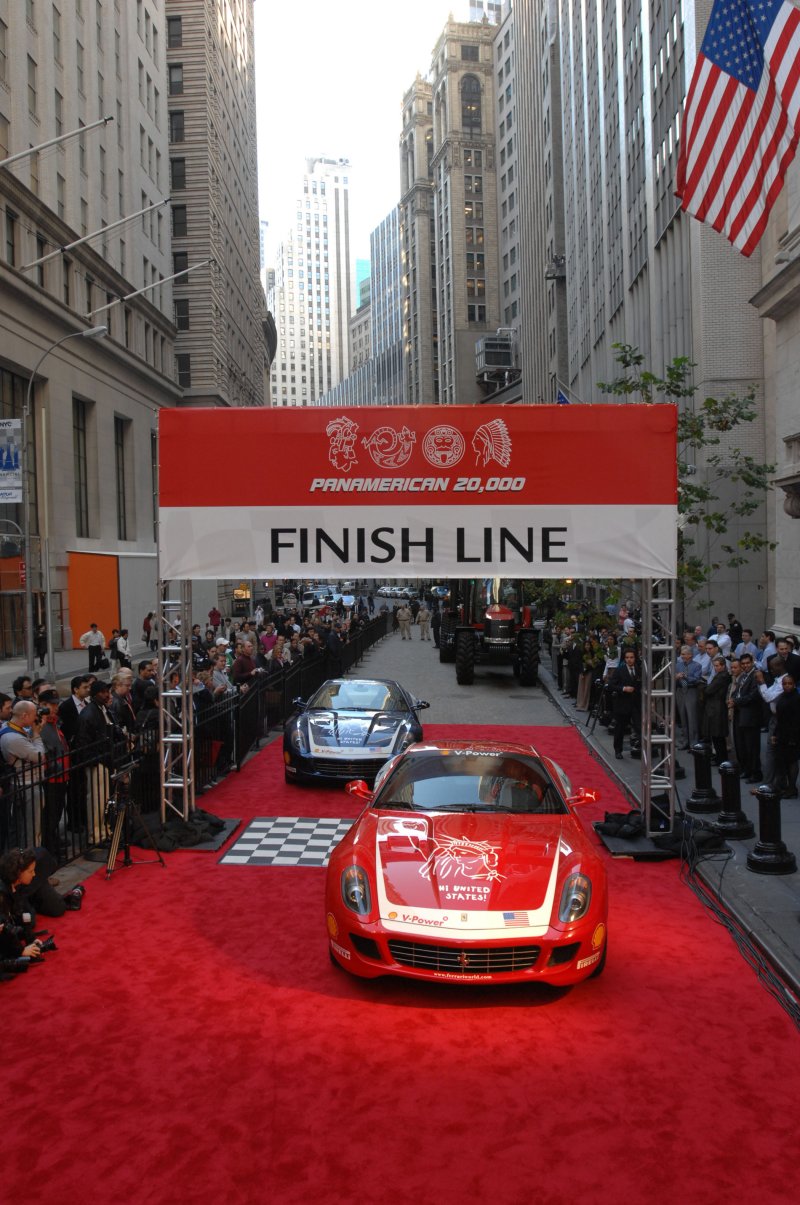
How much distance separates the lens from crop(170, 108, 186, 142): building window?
60812 mm

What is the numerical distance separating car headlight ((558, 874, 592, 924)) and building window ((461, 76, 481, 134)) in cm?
12692

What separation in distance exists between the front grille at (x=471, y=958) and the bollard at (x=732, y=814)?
4.63 metres

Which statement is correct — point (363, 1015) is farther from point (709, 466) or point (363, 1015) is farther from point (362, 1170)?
point (709, 466)

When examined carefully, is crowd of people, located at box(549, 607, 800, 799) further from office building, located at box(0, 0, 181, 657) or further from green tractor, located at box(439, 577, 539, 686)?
office building, located at box(0, 0, 181, 657)

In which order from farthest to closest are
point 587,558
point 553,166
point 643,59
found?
1. point 553,166
2. point 643,59
3. point 587,558

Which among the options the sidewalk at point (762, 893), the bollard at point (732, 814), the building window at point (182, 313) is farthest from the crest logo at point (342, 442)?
the building window at point (182, 313)

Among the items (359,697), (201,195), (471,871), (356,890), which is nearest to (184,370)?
(201,195)

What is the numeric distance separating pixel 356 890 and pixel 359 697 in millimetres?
7550

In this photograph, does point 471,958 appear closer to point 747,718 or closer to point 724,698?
point 747,718

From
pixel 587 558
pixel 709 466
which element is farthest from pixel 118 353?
pixel 587 558

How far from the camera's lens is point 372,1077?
15.7 feet

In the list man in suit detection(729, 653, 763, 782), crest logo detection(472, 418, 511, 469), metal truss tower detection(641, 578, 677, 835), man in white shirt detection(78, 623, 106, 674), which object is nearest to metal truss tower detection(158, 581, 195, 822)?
crest logo detection(472, 418, 511, 469)

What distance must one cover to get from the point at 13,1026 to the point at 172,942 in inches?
61.3

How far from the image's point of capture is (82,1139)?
421 cm
